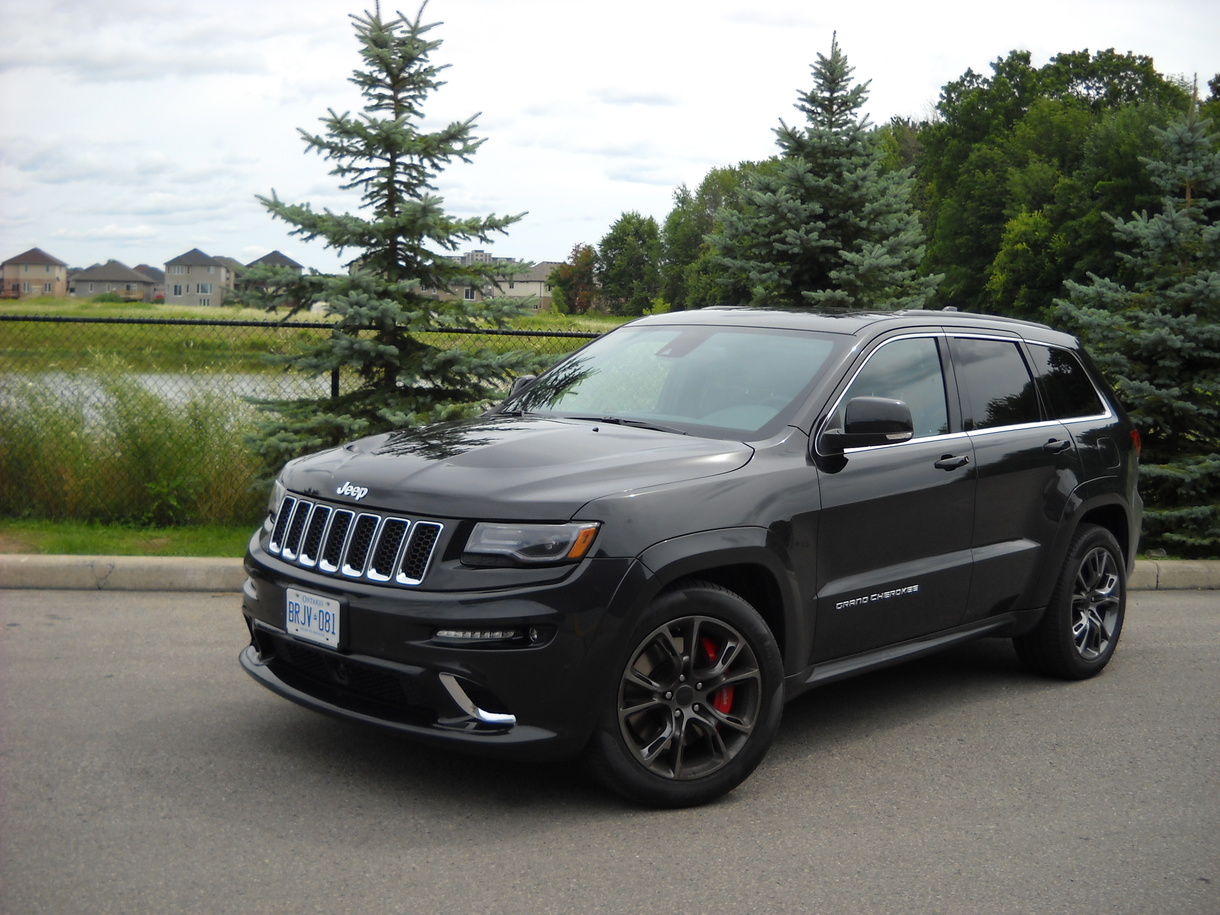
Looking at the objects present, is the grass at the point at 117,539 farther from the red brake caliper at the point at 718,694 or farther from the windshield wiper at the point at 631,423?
the red brake caliper at the point at 718,694

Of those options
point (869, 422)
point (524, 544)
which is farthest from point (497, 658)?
point (869, 422)

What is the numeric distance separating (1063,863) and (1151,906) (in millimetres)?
330

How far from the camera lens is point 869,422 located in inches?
185

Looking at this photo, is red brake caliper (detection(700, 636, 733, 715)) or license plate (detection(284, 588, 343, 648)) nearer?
license plate (detection(284, 588, 343, 648))

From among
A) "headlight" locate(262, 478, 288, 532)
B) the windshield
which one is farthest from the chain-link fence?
"headlight" locate(262, 478, 288, 532)

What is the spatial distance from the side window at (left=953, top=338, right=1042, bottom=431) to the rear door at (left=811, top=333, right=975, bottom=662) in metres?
0.13

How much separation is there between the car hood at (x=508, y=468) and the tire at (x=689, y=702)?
46 cm

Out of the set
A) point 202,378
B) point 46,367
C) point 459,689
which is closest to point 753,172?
point 202,378

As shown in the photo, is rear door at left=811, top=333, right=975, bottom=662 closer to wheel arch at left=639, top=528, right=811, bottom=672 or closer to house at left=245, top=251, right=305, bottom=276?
wheel arch at left=639, top=528, right=811, bottom=672

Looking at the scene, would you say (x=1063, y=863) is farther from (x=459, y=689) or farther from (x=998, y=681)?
(x=998, y=681)

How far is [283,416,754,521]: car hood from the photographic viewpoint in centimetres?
406

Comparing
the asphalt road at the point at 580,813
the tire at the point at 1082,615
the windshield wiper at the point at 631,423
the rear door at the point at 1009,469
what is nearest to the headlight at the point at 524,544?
the asphalt road at the point at 580,813

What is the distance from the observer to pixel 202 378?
9.52m

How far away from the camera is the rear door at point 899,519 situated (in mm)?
4785
